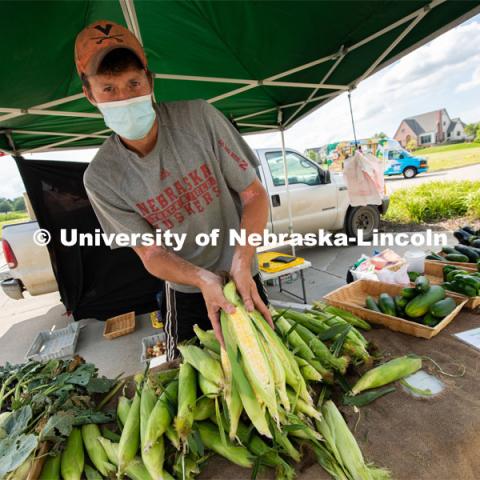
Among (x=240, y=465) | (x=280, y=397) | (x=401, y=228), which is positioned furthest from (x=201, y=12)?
(x=401, y=228)

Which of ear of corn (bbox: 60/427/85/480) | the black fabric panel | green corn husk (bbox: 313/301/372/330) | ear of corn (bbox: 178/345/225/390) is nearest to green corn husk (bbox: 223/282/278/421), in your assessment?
ear of corn (bbox: 178/345/225/390)

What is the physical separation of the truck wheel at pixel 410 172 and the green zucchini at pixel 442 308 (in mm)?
23908

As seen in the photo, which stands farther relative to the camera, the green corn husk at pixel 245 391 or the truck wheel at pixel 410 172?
the truck wheel at pixel 410 172

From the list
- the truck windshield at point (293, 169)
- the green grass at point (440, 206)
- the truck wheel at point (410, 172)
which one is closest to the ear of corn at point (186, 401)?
the truck windshield at point (293, 169)

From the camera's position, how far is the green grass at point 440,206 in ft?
27.7

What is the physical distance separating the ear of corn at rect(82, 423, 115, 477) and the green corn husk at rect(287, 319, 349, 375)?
961 millimetres

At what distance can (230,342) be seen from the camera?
3.70 ft

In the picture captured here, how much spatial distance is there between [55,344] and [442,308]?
516 centimetres

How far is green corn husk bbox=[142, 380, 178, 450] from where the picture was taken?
1.03 m

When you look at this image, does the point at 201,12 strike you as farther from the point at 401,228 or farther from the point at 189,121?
the point at 401,228

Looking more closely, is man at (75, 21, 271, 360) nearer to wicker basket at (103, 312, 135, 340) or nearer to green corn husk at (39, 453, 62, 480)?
green corn husk at (39, 453, 62, 480)

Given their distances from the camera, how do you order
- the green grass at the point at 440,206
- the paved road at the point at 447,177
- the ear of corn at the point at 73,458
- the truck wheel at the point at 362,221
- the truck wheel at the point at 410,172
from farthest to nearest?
the truck wheel at the point at 410,172 < the paved road at the point at 447,177 < the green grass at the point at 440,206 < the truck wheel at the point at 362,221 < the ear of corn at the point at 73,458

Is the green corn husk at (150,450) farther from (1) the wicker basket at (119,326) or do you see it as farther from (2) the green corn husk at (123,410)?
(1) the wicker basket at (119,326)

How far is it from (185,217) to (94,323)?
4.83 metres
